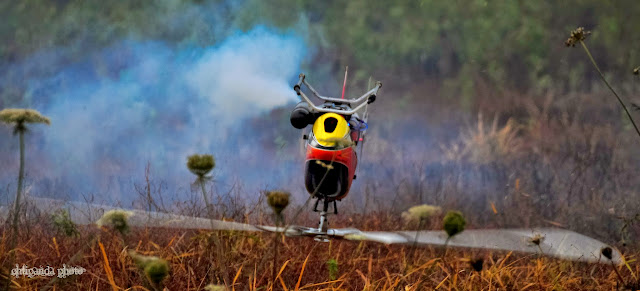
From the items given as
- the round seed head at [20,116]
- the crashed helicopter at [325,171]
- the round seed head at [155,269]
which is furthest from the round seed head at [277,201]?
the crashed helicopter at [325,171]

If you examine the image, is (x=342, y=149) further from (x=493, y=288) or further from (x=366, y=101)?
(x=493, y=288)

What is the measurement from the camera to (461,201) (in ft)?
13.7

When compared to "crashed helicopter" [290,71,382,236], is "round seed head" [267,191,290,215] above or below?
below

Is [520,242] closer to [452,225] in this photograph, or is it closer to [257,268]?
[257,268]

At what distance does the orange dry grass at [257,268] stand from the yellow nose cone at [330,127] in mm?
523

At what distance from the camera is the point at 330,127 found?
2598 millimetres

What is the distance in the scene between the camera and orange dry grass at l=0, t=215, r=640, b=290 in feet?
6.54

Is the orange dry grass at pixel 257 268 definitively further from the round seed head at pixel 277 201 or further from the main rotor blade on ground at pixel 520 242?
the round seed head at pixel 277 201

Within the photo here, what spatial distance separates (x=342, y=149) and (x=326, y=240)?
0.43m

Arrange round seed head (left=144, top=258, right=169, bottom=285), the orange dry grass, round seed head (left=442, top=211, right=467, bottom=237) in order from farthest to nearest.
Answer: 1. the orange dry grass
2. round seed head (left=442, top=211, right=467, bottom=237)
3. round seed head (left=144, top=258, right=169, bottom=285)

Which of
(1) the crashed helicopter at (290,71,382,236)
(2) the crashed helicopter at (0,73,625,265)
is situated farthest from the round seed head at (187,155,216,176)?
(1) the crashed helicopter at (290,71,382,236)

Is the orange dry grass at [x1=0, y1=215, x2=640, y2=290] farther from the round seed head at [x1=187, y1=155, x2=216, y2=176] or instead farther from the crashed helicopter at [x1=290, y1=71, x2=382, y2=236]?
the round seed head at [x1=187, y1=155, x2=216, y2=176]

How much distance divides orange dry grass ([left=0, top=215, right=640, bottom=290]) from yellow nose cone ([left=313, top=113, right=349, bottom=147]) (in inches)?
20.6

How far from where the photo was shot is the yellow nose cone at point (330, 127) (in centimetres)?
257
